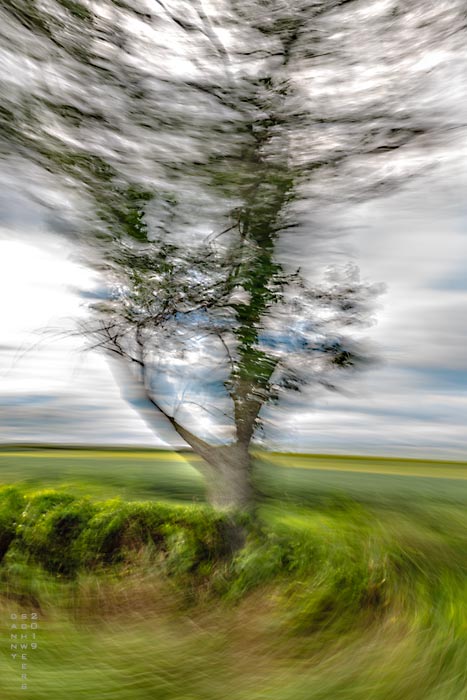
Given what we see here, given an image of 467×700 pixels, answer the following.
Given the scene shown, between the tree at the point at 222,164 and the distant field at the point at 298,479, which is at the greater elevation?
the tree at the point at 222,164

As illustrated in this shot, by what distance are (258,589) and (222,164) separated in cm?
271

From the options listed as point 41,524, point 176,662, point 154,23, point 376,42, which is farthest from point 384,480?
point 154,23

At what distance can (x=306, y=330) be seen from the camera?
11.7ft

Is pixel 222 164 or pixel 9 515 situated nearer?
pixel 222 164

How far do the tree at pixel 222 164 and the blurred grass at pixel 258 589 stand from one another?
39 cm

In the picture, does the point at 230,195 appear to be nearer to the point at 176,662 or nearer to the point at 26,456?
the point at 26,456

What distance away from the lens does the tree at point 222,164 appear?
3.52 meters

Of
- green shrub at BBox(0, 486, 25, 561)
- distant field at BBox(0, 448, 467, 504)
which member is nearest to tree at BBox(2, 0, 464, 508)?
distant field at BBox(0, 448, 467, 504)

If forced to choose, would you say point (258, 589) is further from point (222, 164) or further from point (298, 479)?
point (222, 164)

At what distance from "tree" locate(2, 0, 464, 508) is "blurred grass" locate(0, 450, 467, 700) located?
0.39m

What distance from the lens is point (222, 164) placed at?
365 cm

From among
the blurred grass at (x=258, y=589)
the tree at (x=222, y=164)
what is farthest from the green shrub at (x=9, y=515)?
the tree at (x=222, y=164)

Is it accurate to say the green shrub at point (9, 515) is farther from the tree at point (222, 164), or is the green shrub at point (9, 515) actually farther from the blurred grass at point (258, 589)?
the tree at point (222, 164)

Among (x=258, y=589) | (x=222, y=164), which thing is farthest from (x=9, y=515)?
(x=222, y=164)
